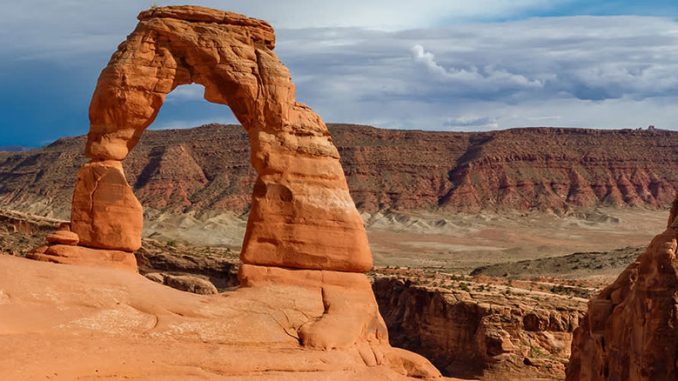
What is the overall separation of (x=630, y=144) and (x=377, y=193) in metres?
43.5

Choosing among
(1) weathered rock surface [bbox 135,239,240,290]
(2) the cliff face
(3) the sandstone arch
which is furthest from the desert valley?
(2) the cliff face

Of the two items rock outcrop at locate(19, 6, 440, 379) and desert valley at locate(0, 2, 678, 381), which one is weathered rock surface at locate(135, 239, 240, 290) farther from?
rock outcrop at locate(19, 6, 440, 379)

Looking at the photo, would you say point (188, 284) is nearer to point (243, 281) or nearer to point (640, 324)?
point (243, 281)

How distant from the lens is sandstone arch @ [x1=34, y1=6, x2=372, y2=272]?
23.2 m

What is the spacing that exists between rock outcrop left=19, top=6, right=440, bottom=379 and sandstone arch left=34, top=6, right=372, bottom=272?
23 millimetres

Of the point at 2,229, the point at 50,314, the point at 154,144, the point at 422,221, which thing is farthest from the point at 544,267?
the point at 154,144

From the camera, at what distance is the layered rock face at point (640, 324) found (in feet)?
70.0

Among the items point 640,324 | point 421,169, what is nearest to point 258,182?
point 640,324

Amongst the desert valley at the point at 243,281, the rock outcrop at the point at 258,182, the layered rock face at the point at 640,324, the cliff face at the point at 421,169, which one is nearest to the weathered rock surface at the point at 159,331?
the desert valley at the point at 243,281

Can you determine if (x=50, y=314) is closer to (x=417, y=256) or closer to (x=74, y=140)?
(x=417, y=256)

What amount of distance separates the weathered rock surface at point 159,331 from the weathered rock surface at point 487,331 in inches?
750

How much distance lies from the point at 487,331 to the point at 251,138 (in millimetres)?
21224

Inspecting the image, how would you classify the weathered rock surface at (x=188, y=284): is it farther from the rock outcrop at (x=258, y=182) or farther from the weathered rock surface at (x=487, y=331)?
the weathered rock surface at (x=487, y=331)

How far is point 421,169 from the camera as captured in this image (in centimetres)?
14875
